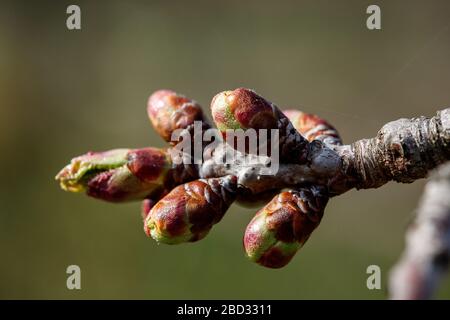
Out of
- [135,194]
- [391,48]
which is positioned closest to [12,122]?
[391,48]

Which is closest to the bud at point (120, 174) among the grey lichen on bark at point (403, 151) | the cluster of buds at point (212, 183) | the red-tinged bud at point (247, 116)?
the cluster of buds at point (212, 183)

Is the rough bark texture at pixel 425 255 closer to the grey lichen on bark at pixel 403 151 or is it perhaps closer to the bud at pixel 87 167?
the grey lichen on bark at pixel 403 151

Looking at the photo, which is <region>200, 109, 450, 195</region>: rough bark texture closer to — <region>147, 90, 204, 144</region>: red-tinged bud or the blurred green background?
<region>147, 90, 204, 144</region>: red-tinged bud

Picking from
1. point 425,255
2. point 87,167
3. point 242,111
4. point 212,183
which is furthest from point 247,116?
point 425,255

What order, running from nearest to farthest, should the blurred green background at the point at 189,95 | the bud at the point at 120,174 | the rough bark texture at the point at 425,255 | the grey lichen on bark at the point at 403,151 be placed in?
the rough bark texture at the point at 425,255, the grey lichen on bark at the point at 403,151, the bud at the point at 120,174, the blurred green background at the point at 189,95

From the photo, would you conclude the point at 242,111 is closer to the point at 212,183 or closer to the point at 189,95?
the point at 212,183

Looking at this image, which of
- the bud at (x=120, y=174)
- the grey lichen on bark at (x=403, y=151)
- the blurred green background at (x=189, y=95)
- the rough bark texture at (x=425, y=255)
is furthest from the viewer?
the blurred green background at (x=189, y=95)

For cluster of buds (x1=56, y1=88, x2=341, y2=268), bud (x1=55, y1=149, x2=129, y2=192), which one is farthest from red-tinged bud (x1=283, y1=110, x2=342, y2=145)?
bud (x1=55, y1=149, x2=129, y2=192)
